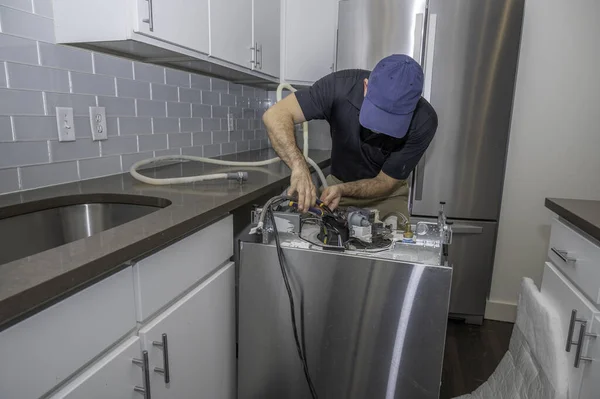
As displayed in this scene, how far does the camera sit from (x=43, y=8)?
1166 mm

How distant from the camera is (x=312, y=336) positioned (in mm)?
1079

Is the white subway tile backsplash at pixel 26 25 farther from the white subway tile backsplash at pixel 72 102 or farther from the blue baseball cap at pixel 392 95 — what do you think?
the blue baseball cap at pixel 392 95

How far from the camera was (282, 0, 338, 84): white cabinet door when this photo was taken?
98.1 inches

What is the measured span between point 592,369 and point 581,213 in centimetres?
42

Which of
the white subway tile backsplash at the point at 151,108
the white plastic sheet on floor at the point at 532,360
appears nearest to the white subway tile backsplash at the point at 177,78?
the white subway tile backsplash at the point at 151,108

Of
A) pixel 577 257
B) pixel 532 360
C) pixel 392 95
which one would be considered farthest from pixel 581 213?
pixel 392 95

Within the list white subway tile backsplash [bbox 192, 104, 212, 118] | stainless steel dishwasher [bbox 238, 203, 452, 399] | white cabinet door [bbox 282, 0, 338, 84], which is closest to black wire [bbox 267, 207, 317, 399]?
stainless steel dishwasher [bbox 238, 203, 452, 399]

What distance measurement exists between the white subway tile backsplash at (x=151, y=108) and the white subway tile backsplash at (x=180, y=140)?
117mm

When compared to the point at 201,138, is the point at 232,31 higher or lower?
higher

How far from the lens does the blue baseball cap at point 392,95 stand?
1252 mm

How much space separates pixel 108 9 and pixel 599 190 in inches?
101

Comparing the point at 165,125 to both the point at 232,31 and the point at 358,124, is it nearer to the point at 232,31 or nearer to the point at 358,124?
the point at 232,31

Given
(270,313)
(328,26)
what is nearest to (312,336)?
(270,313)

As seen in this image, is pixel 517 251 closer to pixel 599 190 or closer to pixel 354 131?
pixel 599 190
